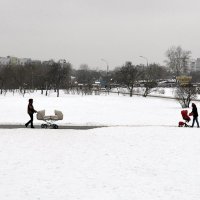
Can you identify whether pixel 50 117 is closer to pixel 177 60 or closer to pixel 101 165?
pixel 101 165

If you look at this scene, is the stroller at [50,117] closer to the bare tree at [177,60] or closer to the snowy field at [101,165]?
the snowy field at [101,165]

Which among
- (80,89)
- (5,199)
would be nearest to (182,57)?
(80,89)

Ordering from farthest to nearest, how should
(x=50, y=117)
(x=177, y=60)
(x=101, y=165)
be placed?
(x=177, y=60), (x=50, y=117), (x=101, y=165)

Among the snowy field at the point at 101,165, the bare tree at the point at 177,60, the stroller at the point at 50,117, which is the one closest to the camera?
the snowy field at the point at 101,165

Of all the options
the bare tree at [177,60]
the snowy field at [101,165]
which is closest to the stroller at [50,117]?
the snowy field at [101,165]

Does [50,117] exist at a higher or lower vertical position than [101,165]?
higher

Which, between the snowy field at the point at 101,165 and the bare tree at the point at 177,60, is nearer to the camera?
the snowy field at the point at 101,165

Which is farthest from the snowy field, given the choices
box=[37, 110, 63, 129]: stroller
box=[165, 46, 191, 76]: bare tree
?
box=[165, 46, 191, 76]: bare tree

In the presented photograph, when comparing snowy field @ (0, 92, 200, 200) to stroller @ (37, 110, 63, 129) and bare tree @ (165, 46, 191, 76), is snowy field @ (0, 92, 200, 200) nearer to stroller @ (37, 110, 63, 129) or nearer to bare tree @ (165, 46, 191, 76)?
stroller @ (37, 110, 63, 129)

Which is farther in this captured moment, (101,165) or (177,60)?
(177,60)

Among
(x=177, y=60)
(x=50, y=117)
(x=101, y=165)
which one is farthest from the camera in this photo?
(x=177, y=60)

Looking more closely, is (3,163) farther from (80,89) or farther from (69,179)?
(80,89)

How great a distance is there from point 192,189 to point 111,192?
217 centimetres

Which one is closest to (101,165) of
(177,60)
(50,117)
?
(50,117)
